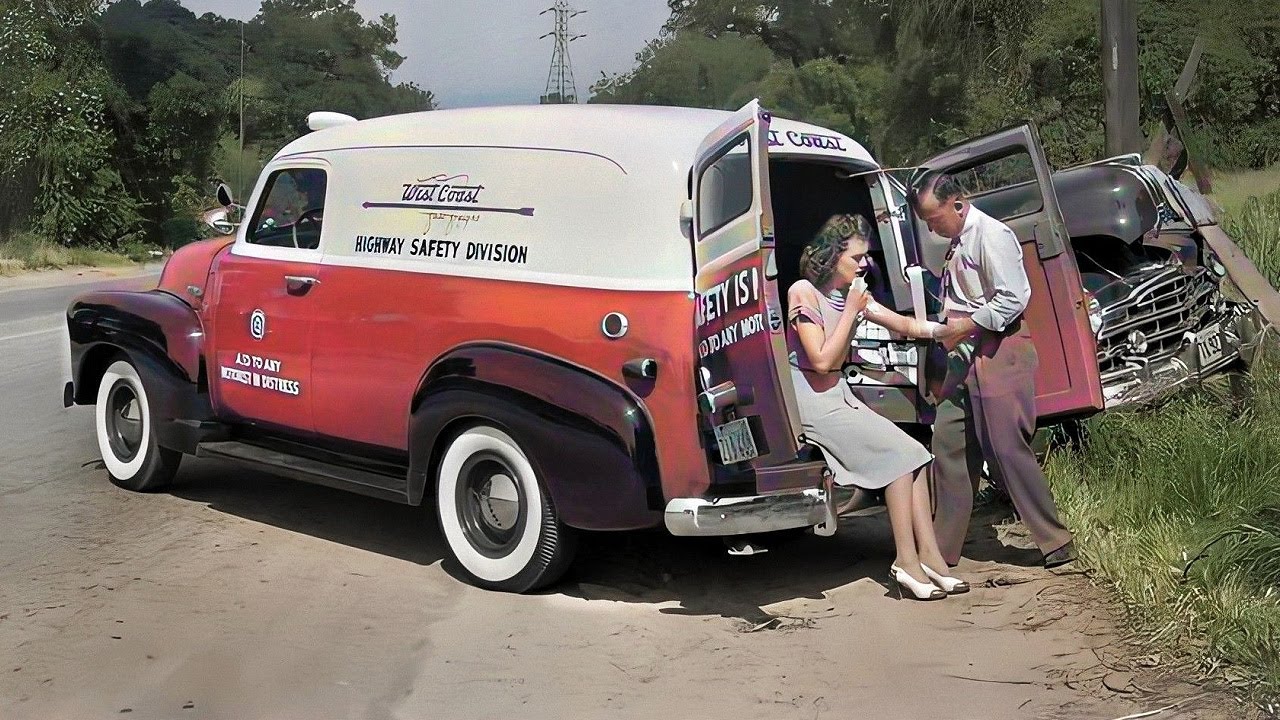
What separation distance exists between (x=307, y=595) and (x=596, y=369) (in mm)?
1737

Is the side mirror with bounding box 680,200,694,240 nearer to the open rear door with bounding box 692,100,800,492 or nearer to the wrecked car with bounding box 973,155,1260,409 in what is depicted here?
the open rear door with bounding box 692,100,800,492

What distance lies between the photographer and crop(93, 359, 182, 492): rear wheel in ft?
26.1

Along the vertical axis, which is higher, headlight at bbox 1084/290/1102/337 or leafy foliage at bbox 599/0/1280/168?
leafy foliage at bbox 599/0/1280/168

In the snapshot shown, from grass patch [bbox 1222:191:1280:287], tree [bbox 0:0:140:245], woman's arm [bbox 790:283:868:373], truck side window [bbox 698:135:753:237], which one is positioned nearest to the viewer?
truck side window [bbox 698:135:753:237]

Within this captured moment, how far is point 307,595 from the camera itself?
6246 millimetres

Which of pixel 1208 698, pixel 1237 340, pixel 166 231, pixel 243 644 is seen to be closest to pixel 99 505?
pixel 243 644

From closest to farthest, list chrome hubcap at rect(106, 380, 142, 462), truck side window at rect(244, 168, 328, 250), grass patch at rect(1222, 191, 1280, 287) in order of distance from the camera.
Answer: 1. truck side window at rect(244, 168, 328, 250)
2. chrome hubcap at rect(106, 380, 142, 462)
3. grass patch at rect(1222, 191, 1280, 287)

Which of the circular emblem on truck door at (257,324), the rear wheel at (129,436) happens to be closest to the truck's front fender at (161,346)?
the rear wheel at (129,436)

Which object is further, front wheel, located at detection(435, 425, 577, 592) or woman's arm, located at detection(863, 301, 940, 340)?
woman's arm, located at detection(863, 301, 940, 340)

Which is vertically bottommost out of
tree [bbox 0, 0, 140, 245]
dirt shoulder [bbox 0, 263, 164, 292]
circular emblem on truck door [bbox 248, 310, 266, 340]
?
circular emblem on truck door [bbox 248, 310, 266, 340]

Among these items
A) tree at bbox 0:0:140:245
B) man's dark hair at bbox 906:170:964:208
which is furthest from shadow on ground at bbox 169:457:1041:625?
tree at bbox 0:0:140:245

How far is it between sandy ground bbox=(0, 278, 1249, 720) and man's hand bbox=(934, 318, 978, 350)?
1142mm

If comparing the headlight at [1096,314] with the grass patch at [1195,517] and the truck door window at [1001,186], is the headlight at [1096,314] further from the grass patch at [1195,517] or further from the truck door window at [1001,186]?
the truck door window at [1001,186]

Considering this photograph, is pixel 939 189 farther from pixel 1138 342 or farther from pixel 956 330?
pixel 1138 342
